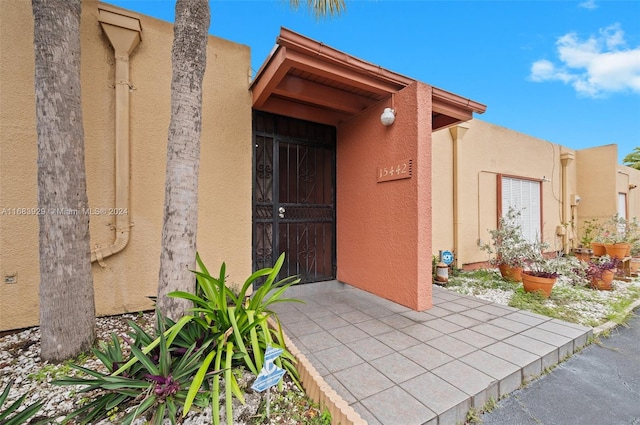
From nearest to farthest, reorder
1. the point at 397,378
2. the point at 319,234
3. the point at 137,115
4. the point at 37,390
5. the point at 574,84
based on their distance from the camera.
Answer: the point at 37,390 → the point at 397,378 → the point at 137,115 → the point at 319,234 → the point at 574,84

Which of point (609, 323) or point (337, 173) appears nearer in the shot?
point (609, 323)

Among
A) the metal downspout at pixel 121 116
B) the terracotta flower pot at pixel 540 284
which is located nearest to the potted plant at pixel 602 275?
the terracotta flower pot at pixel 540 284

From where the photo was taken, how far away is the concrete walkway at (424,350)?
Result: 1807 mm

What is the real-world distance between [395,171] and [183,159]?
2.76 meters

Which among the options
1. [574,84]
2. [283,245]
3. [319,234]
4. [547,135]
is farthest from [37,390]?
[574,84]

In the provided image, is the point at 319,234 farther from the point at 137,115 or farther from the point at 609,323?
the point at 609,323

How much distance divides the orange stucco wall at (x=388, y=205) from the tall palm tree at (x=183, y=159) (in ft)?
8.62

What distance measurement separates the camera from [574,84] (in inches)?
382

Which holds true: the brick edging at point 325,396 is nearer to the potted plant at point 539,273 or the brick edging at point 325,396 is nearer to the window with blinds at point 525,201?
the potted plant at point 539,273

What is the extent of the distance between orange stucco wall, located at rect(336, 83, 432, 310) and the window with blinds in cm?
492

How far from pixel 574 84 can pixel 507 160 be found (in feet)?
21.4

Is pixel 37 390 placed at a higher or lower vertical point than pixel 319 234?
lower

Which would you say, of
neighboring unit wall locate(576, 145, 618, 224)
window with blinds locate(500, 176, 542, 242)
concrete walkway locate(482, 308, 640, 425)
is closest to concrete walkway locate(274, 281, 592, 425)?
concrete walkway locate(482, 308, 640, 425)

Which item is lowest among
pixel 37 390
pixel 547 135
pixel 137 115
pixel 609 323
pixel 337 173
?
pixel 609 323
